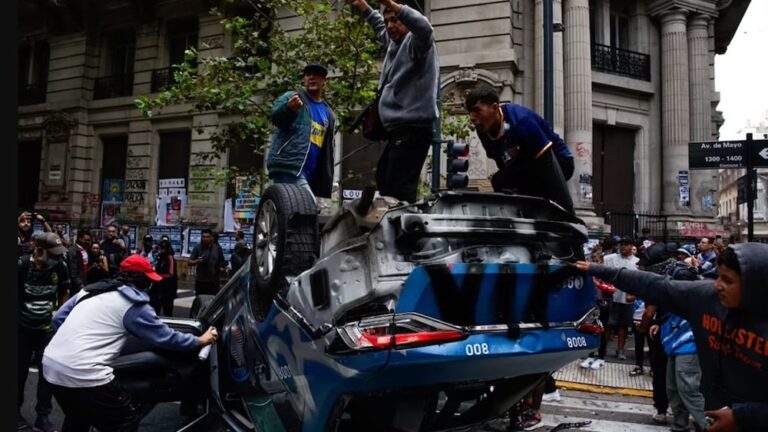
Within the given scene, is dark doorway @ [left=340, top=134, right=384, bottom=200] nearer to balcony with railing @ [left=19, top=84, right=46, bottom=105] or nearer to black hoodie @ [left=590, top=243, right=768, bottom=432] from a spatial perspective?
black hoodie @ [left=590, top=243, right=768, bottom=432]

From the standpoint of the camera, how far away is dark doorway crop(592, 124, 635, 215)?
54.3 ft

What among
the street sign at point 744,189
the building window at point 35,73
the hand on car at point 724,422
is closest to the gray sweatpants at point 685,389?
the hand on car at point 724,422

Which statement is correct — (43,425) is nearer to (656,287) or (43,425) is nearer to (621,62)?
(656,287)

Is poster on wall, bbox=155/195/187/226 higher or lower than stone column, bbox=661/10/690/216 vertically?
lower

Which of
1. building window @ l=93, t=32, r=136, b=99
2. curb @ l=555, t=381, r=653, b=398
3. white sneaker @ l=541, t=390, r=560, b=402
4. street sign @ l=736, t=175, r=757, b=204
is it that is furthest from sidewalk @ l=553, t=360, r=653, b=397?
building window @ l=93, t=32, r=136, b=99

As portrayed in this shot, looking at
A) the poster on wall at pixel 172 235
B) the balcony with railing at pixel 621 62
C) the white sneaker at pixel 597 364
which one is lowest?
the white sneaker at pixel 597 364

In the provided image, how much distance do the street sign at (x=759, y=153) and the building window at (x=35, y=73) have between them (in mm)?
24017

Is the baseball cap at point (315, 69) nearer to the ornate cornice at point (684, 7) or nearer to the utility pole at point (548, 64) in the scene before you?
the utility pole at point (548, 64)

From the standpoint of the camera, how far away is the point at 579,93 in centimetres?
1480

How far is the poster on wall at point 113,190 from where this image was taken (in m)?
19.5

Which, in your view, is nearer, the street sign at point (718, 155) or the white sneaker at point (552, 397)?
the white sneaker at point (552, 397)

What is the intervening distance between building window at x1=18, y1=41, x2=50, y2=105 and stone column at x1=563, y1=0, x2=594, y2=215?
2010cm

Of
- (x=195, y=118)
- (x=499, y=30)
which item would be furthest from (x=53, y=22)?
(x=499, y=30)

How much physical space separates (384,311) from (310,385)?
0.60m
